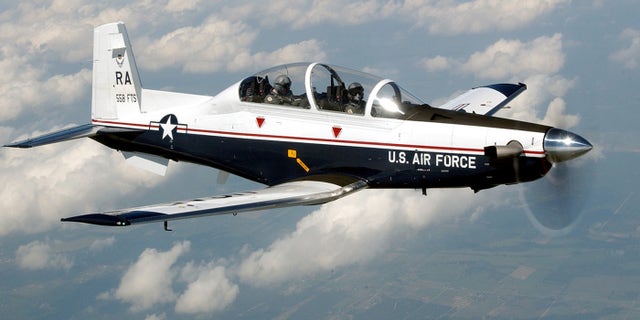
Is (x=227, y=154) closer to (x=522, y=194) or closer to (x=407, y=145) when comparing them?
(x=407, y=145)

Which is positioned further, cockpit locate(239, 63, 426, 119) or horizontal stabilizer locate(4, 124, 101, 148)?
horizontal stabilizer locate(4, 124, 101, 148)

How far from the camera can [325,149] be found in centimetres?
1766

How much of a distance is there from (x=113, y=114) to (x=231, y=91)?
13.1ft

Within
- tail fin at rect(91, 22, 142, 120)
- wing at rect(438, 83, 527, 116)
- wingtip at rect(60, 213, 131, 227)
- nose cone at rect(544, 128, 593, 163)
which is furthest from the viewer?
wing at rect(438, 83, 527, 116)

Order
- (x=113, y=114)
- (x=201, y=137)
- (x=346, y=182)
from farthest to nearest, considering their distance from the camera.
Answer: (x=113, y=114), (x=201, y=137), (x=346, y=182)

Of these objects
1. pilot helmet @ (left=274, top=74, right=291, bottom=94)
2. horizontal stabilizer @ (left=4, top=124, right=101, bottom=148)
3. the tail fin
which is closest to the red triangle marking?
pilot helmet @ (left=274, top=74, right=291, bottom=94)

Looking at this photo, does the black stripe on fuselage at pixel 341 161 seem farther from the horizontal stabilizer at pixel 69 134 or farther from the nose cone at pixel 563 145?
the horizontal stabilizer at pixel 69 134

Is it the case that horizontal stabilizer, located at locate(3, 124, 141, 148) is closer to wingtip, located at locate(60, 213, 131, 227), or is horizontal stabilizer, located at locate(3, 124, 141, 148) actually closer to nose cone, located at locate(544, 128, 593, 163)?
wingtip, located at locate(60, 213, 131, 227)

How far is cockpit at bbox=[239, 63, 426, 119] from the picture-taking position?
1720 centimetres

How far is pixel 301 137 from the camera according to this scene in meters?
17.9

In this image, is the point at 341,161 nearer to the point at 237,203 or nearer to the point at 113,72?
the point at 237,203

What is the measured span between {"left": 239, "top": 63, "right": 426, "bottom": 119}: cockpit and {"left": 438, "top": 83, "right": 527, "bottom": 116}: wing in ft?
16.7

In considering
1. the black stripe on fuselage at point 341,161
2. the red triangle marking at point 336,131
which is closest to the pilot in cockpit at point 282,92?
the black stripe on fuselage at point 341,161

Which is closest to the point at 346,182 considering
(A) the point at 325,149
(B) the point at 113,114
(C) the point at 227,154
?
(A) the point at 325,149
